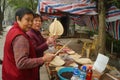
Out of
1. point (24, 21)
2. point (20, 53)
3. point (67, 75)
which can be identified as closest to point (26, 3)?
point (67, 75)

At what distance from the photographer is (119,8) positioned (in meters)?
7.79

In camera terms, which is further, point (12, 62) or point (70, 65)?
point (70, 65)

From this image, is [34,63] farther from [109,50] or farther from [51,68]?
[109,50]

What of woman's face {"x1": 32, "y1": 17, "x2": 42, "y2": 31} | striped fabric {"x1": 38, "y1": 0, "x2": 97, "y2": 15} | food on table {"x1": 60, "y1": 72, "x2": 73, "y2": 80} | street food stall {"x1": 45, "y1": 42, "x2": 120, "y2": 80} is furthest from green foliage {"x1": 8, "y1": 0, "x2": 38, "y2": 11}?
food on table {"x1": 60, "y1": 72, "x2": 73, "y2": 80}

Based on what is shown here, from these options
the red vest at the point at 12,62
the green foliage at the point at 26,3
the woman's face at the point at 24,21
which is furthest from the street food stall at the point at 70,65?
A: the green foliage at the point at 26,3

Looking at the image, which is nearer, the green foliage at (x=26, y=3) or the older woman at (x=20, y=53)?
the older woman at (x=20, y=53)

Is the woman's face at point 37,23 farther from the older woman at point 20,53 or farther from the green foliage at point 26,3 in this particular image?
the green foliage at point 26,3

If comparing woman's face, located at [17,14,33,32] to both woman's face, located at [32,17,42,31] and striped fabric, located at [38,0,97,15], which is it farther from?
striped fabric, located at [38,0,97,15]


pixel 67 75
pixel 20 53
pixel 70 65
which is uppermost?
pixel 20 53

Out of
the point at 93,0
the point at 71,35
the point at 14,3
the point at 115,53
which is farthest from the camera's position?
the point at 14,3

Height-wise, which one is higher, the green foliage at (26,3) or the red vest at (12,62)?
the green foliage at (26,3)

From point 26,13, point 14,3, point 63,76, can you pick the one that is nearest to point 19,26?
point 26,13

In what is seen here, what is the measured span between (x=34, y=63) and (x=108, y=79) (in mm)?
1592

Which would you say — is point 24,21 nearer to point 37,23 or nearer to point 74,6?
point 37,23
